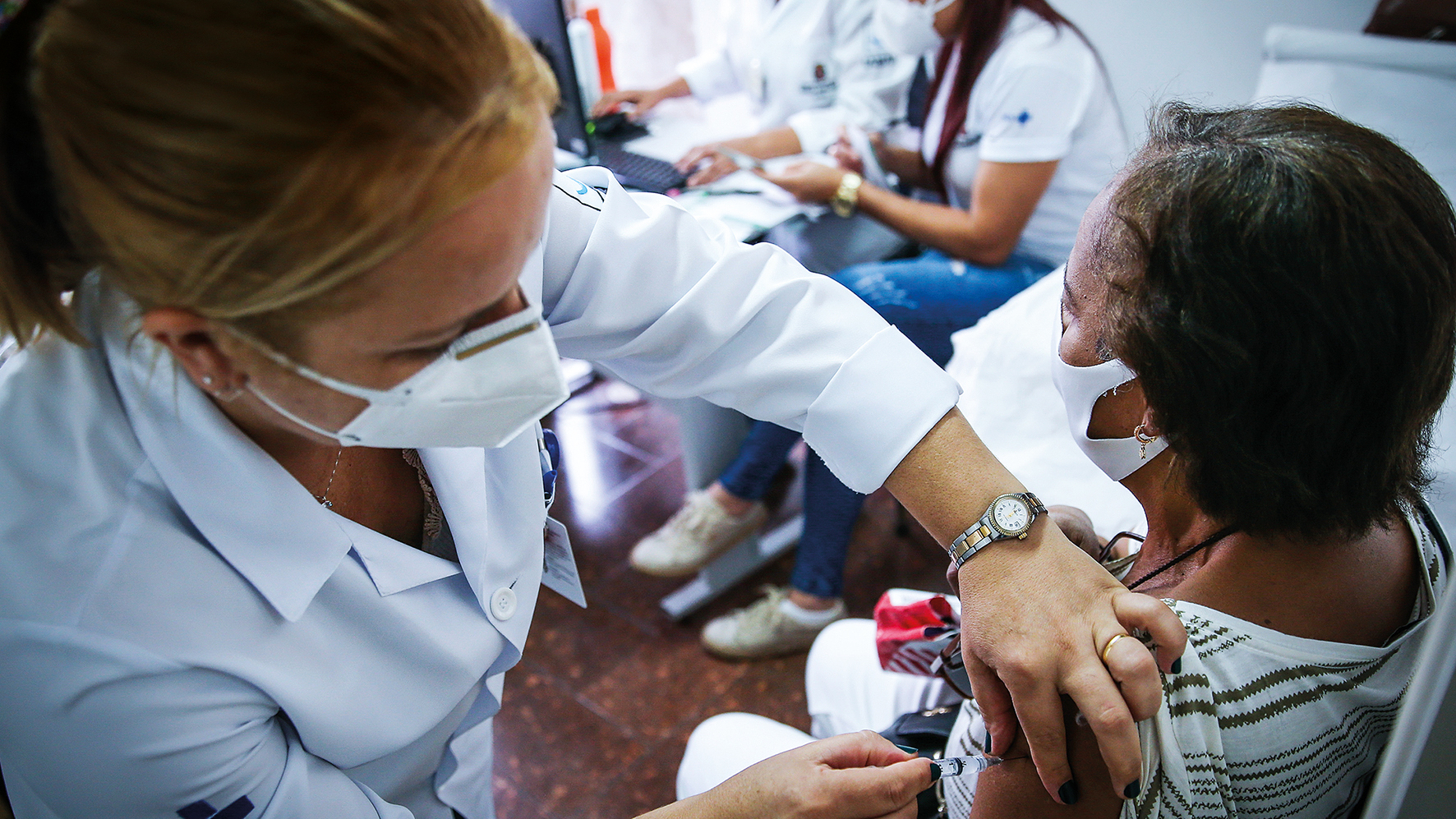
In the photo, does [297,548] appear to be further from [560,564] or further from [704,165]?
[704,165]

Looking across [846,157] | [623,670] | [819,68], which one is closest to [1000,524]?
[623,670]

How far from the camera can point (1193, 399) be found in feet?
2.50

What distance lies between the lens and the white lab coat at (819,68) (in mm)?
2523

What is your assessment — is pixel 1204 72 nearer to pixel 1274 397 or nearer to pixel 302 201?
pixel 1274 397

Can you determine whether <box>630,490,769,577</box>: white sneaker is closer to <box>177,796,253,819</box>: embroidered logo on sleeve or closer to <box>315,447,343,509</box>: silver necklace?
<box>315,447,343,509</box>: silver necklace

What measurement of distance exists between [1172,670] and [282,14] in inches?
31.2

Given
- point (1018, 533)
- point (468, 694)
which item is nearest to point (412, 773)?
point (468, 694)

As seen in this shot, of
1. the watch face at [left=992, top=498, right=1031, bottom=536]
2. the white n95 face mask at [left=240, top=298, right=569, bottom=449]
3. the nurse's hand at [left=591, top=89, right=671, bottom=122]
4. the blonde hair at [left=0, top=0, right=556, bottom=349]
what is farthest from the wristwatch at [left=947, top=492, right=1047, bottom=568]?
the nurse's hand at [left=591, top=89, right=671, bottom=122]

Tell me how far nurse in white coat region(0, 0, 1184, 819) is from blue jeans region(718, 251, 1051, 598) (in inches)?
39.4

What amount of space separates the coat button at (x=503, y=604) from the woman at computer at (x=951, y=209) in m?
1.10

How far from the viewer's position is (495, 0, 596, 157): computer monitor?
91.6 inches

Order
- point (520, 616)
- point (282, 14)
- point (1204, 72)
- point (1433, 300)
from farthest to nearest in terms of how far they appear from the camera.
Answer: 1. point (1204, 72)
2. point (520, 616)
3. point (1433, 300)
4. point (282, 14)

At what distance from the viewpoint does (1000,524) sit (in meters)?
0.81

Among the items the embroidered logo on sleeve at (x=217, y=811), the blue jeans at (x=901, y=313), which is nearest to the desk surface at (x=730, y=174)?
the blue jeans at (x=901, y=313)
